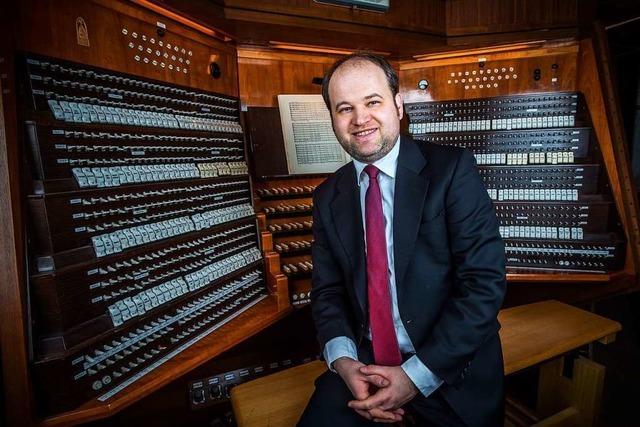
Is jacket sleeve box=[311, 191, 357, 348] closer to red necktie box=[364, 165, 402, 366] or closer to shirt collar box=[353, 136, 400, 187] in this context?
red necktie box=[364, 165, 402, 366]

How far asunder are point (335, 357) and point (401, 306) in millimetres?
348

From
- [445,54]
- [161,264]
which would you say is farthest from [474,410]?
[445,54]

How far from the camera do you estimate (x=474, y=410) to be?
1528mm

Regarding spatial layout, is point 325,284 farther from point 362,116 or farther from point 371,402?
point 362,116

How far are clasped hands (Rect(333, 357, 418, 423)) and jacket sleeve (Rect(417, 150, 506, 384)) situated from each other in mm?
115

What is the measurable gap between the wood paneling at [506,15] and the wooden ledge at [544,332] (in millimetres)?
2378

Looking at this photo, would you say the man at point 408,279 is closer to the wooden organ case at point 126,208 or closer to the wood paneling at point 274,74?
the wooden organ case at point 126,208

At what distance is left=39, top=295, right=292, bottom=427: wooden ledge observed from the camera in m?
1.70

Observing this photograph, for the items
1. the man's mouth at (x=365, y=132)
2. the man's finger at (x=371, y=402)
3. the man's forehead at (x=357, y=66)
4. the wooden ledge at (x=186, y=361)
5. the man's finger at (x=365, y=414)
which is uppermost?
the man's forehead at (x=357, y=66)

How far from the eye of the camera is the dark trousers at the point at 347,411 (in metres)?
1.53

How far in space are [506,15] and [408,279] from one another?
3.03m

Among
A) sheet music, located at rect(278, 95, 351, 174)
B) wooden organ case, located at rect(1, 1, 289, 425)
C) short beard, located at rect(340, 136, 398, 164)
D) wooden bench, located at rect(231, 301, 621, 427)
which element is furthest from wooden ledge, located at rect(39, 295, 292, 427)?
short beard, located at rect(340, 136, 398, 164)

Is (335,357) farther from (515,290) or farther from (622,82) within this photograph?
(622,82)

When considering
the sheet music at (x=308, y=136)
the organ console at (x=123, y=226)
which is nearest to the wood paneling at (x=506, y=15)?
the sheet music at (x=308, y=136)
